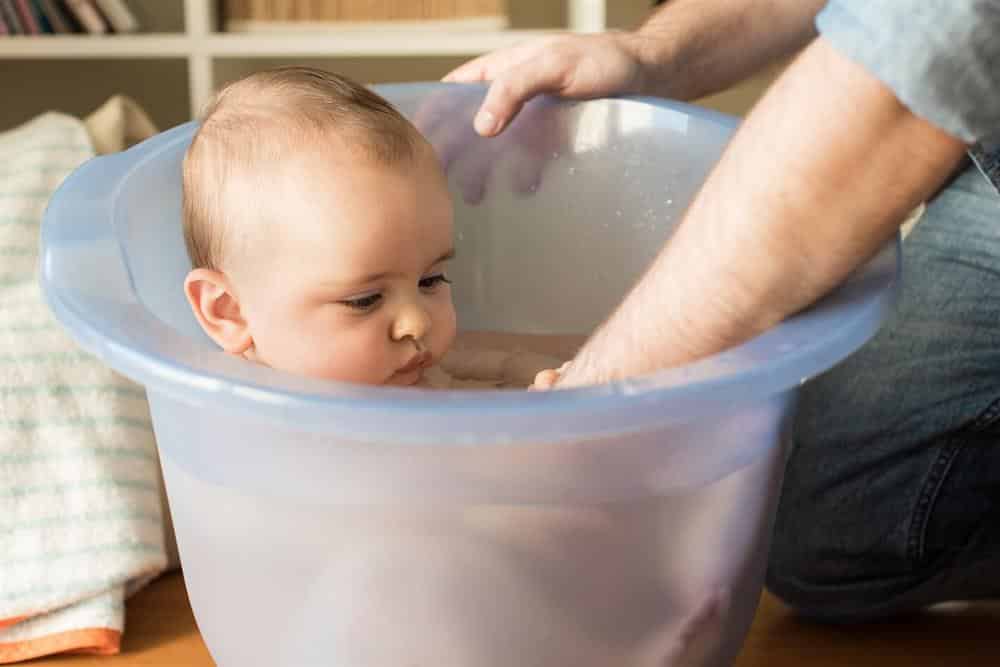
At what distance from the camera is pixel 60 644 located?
36.0 inches

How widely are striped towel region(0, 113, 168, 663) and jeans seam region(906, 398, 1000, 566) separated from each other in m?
0.57

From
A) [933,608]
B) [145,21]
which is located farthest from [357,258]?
[145,21]

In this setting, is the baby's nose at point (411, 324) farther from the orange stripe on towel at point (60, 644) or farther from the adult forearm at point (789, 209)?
the orange stripe on towel at point (60, 644)

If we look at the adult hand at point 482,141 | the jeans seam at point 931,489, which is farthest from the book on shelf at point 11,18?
the jeans seam at point 931,489

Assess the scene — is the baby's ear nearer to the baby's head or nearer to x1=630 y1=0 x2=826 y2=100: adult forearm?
the baby's head

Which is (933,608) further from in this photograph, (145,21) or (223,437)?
(145,21)

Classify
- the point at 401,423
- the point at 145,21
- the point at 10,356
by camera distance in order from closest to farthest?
the point at 401,423 < the point at 10,356 < the point at 145,21

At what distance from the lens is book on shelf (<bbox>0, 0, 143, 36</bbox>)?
5.16 ft

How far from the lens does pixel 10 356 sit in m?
1.01

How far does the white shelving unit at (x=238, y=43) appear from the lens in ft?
5.00

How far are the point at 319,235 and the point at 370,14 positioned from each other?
0.92 m

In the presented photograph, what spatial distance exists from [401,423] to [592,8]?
113cm

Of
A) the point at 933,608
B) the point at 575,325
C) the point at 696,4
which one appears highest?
the point at 696,4

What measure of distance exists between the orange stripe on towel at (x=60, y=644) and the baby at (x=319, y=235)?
28 cm
